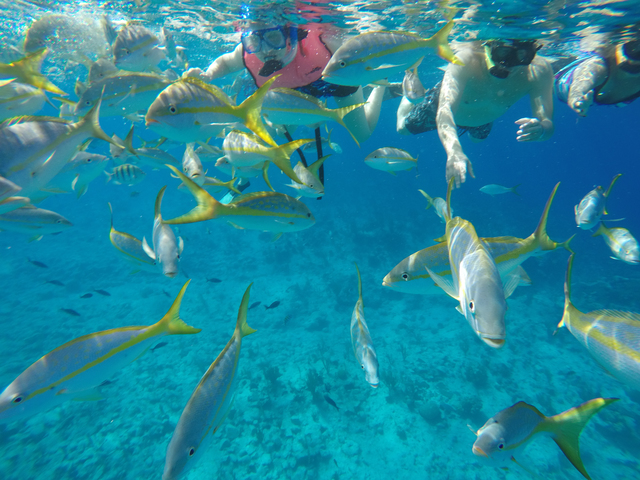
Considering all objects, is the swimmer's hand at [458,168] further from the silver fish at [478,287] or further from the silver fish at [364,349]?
the silver fish at [364,349]

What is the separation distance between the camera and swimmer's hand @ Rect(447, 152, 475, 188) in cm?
264

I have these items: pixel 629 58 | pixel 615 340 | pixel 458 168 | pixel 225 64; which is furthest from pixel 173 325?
pixel 629 58

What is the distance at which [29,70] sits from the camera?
2373 mm

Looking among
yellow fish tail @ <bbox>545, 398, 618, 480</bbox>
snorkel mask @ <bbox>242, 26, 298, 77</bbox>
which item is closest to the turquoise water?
yellow fish tail @ <bbox>545, 398, 618, 480</bbox>

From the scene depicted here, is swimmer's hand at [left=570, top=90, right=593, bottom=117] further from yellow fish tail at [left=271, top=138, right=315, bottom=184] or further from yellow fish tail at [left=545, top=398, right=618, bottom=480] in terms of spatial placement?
yellow fish tail at [left=271, top=138, right=315, bottom=184]

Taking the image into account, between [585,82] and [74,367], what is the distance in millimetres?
6880

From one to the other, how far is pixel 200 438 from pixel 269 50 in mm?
4452

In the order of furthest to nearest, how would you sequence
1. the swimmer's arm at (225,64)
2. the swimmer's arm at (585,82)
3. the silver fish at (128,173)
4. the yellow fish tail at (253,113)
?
the silver fish at (128,173)
the swimmer's arm at (225,64)
the swimmer's arm at (585,82)
the yellow fish tail at (253,113)

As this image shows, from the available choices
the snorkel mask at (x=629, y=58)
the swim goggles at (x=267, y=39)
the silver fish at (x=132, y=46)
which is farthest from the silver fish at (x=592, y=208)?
the silver fish at (x=132, y=46)

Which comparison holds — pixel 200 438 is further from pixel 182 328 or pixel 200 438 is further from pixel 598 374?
pixel 598 374

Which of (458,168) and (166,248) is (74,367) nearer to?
(166,248)

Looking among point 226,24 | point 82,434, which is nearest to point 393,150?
point 82,434

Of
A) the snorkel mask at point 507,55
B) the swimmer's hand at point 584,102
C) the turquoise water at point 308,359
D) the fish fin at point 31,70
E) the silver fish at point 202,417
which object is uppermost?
the fish fin at point 31,70

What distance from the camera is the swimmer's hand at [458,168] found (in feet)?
8.67
